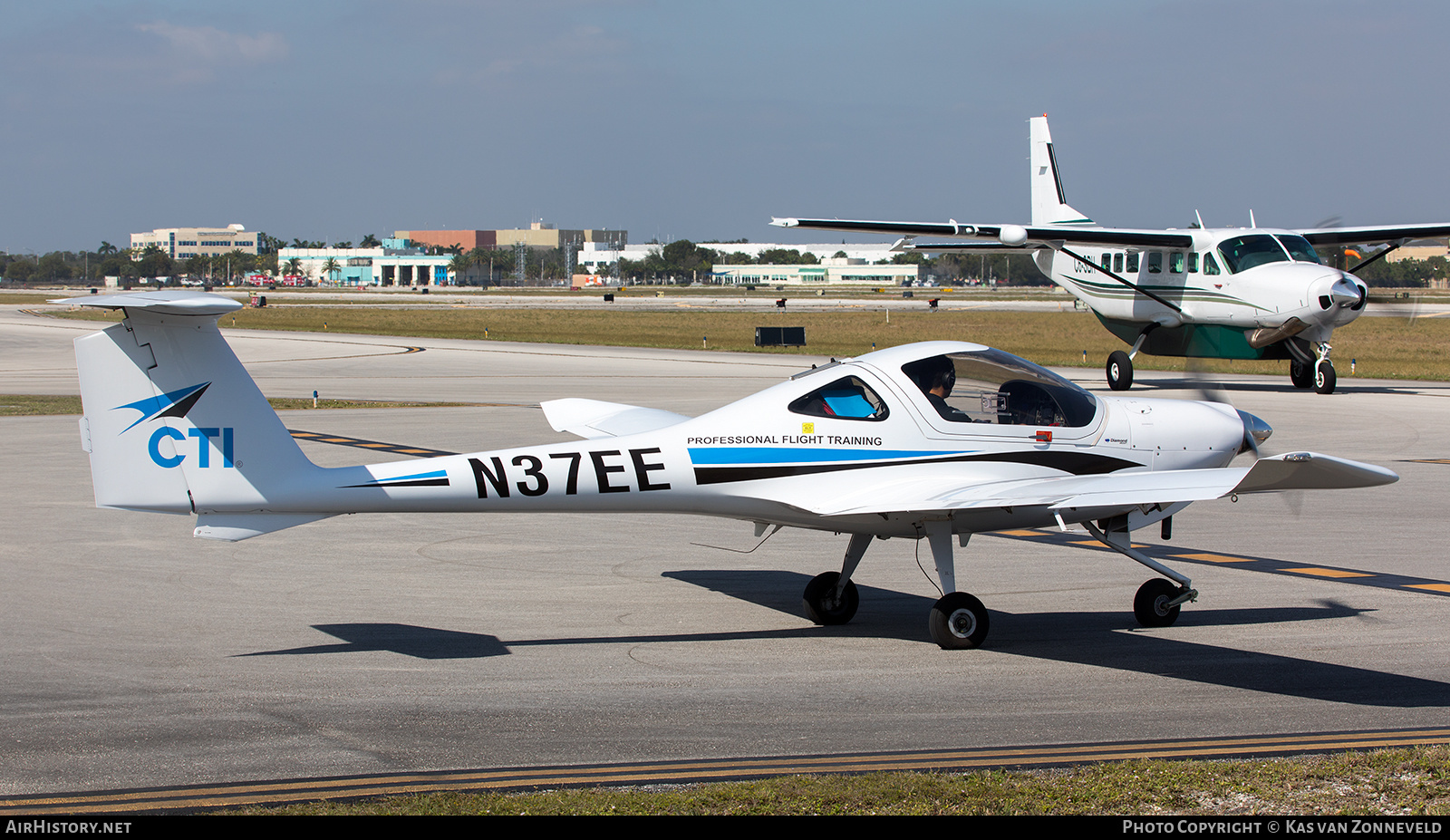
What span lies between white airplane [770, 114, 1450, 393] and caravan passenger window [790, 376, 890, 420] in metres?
19.6

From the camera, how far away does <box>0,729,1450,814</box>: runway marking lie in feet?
20.2

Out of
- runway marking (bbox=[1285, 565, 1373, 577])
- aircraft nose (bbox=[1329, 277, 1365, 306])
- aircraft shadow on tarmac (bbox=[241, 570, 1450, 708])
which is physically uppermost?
aircraft nose (bbox=[1329, 277, 1365, 306])

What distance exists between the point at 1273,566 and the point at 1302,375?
69.8 ft

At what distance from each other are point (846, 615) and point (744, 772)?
3916 millimetres

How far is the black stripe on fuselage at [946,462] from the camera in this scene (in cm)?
964

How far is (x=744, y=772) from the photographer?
6719 mm

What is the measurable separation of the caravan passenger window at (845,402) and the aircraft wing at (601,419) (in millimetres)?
1667

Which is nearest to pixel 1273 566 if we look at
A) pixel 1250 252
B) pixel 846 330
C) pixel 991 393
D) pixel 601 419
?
pixel 991 393

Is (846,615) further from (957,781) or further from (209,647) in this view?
(209,647)

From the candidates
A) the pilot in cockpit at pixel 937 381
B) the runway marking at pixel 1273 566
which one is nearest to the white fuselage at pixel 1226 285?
the runway marking at pixel 1273 566

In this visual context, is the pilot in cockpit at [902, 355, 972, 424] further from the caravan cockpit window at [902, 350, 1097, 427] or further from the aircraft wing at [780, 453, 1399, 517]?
the aircraft wing at [780, 453, 1399, 517]

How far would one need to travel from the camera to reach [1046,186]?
4072 cm

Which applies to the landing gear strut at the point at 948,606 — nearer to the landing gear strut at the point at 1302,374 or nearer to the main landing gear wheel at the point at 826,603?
the main landing gear wheel at the point at 826,603

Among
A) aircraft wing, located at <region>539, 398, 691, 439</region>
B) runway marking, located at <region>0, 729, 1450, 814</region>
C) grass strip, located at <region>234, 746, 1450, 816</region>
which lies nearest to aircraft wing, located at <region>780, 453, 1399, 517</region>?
runway marking, located at <region>0, 729, 1450, 814</region>
